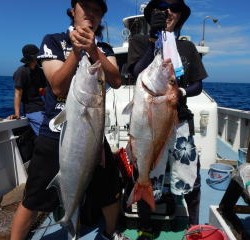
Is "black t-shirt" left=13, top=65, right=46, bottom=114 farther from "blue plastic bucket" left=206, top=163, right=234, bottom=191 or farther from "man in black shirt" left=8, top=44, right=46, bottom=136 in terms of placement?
"blue plastic bucket" left=206, top=163, right=234, bottom=191

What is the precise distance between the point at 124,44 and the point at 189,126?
5.93m

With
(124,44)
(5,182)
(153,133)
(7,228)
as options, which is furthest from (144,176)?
(124,44)

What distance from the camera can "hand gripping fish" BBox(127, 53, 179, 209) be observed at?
2400mm

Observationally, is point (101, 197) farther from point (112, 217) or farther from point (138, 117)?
point (138, 117)

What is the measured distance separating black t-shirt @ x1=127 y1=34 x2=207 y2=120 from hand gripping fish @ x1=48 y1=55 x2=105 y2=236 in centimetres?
95

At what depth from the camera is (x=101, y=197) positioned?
2.86 meters

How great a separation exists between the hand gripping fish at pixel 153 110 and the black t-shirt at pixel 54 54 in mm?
502

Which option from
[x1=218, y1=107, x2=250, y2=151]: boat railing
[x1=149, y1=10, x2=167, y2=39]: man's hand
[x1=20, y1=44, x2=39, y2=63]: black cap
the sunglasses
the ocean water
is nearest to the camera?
[x1=149, y1=10, x2=167, y2=39]: man's hand

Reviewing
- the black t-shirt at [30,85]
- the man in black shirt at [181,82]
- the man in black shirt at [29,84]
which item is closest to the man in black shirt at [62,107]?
the man in black shirt at [181,82]

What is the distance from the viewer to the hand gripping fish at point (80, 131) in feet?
6.99

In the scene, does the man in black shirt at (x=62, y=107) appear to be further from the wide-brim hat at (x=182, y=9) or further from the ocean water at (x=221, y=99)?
the ocean water at (x=221, y=99)

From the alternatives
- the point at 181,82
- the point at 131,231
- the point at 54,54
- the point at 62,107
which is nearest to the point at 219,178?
the point at 131,231

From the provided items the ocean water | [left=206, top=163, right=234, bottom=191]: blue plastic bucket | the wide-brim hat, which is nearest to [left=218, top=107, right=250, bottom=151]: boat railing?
[left=206, top=163, right=234, bottom=191]: blue plastic bucket

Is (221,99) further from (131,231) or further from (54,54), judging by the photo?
(54,54)
